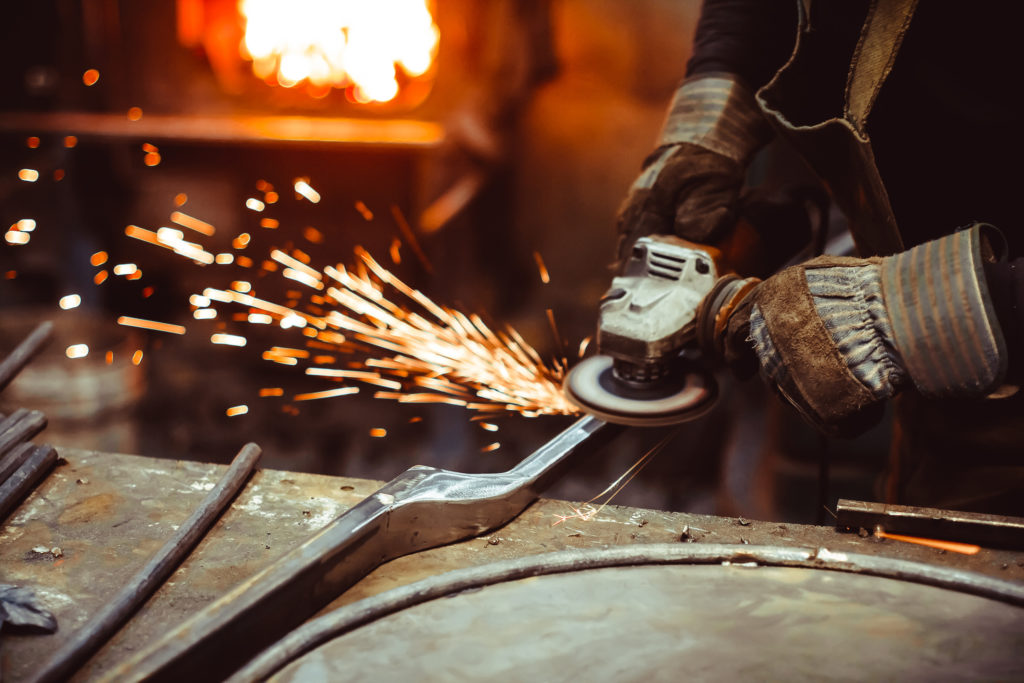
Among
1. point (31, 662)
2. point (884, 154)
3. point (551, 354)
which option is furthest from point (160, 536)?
point (551, 354)

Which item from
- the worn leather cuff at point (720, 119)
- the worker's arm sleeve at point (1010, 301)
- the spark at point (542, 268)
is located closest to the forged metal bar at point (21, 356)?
the worn leather cuff at point (720, 119)

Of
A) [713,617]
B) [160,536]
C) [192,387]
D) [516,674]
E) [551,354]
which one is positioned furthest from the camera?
[192,387]

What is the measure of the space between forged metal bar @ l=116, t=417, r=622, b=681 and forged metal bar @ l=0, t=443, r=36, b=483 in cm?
62

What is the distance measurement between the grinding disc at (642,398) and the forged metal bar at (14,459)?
3.36 ft

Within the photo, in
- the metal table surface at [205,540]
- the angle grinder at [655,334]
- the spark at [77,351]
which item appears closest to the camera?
the metal table surface at [205,540]

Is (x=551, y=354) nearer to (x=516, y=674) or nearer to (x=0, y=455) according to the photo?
(x=0, y=455)

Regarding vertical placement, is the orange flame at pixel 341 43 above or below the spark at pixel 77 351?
above

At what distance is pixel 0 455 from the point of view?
135cm

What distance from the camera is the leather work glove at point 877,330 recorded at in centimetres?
120

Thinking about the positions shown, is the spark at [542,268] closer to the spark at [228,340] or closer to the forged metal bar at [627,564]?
the spark at [228,340]

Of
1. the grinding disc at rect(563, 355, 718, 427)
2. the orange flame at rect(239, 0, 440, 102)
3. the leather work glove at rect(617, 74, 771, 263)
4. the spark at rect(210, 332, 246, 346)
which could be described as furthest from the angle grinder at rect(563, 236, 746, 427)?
the spark at rect(210, 332, 246, 346)

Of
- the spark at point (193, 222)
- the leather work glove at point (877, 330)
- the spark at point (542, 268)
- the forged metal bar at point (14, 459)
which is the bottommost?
the spark at point (542, 268)

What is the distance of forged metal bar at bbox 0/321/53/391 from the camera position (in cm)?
143

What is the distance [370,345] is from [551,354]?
1.04 meters
